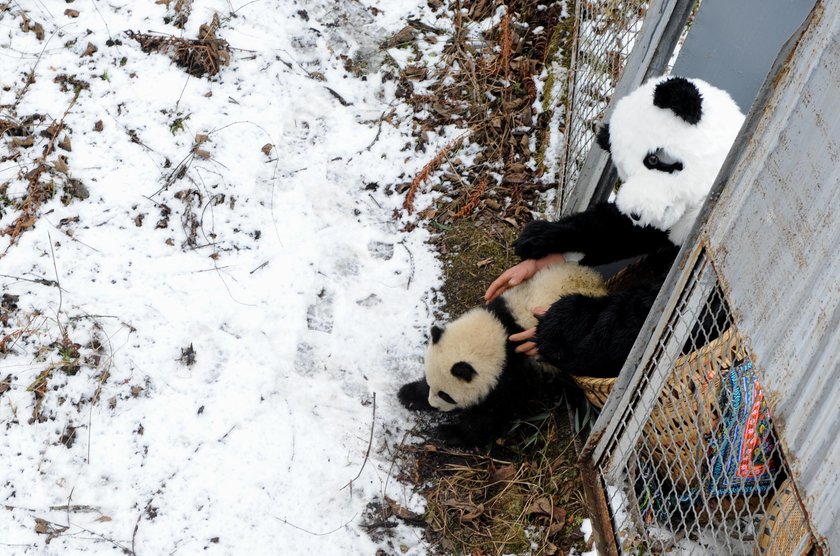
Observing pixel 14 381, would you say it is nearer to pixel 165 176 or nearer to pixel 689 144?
pixel 165 176

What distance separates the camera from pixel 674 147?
324 cm

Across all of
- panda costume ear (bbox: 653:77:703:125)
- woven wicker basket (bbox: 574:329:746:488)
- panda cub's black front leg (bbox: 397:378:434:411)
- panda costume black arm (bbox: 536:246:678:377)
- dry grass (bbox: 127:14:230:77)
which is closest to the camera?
woven wicker basket (bbox: 574:329:746:488)

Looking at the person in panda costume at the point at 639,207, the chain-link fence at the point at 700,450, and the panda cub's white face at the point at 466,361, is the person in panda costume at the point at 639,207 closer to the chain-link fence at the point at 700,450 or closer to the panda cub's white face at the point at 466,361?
the panda cub's white face at the point at 466,361

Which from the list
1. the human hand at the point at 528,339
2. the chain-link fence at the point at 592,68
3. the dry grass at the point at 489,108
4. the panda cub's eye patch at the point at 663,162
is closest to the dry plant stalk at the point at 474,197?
the dry grass at the point at 489,108

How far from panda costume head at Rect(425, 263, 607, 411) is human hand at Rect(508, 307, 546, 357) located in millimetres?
75

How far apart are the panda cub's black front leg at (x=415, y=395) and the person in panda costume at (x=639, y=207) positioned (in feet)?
2.33

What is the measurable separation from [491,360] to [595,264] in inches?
29.9

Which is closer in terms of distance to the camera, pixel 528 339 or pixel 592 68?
pixel 528 339

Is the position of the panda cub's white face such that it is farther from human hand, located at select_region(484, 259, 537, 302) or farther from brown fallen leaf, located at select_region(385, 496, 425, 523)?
brown fallen leaf, located at select_region(385, 496, 425, 523)

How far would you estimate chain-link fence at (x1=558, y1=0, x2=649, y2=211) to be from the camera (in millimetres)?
4242

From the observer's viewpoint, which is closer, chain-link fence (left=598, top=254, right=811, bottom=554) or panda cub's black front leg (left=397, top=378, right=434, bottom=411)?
chain-link fence (left=598, top=254, right=811, bottom=554)

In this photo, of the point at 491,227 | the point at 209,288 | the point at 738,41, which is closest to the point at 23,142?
the point at 209,288

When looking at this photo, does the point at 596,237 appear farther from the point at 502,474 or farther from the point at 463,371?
the point at 502,474

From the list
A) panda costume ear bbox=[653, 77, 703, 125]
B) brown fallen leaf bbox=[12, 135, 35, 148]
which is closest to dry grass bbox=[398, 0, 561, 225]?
panda costume ear bbox=[653, 77, 703, 125]
